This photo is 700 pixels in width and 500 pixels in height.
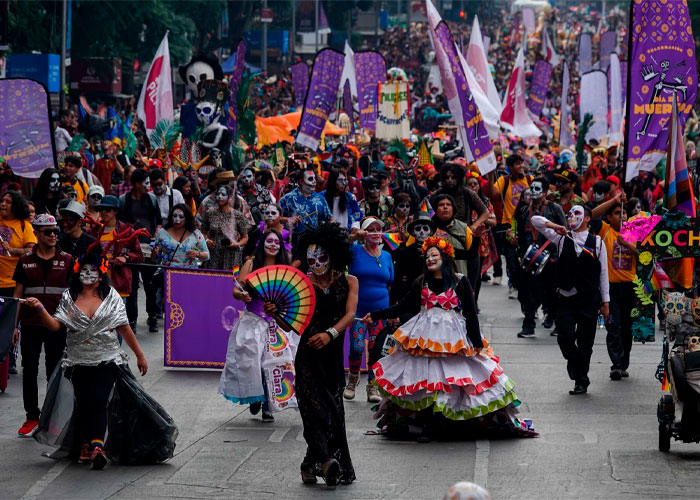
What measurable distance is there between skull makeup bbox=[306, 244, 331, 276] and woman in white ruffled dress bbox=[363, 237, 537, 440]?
51.1 inches

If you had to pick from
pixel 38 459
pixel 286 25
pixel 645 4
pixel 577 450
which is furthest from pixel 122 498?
pixel 286 25

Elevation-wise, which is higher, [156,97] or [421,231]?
[156,97]

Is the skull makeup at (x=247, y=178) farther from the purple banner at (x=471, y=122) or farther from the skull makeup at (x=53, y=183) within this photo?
the purple banner at (x=471, y=122)

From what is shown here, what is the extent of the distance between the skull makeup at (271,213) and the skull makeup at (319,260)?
11.8ft

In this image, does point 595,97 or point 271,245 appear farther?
point 595,97

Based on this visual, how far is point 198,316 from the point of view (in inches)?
543

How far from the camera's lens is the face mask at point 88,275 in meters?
9.93

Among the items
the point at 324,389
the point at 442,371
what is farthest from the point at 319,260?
the point at 442,371

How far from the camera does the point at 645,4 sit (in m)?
15.4

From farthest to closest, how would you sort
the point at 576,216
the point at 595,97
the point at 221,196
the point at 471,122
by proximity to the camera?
the point at 595,97 → the point at 471,122 → the point at 221,196 → the point at 576,216

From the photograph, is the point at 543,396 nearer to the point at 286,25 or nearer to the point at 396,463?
the point at 396,463

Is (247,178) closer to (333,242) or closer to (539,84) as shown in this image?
(333,242)

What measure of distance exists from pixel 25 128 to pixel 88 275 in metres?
7.34

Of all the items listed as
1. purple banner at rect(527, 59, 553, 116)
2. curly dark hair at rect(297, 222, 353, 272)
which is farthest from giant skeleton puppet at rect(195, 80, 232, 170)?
purple banner at rect(527, 59, 553, 116)
